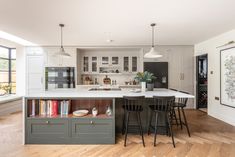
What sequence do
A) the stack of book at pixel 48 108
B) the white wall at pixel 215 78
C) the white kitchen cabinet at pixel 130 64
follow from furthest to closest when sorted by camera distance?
the white kitchen cabinet at pixel 130 64, the white wall at pixel 215 78, the stack of book at pixel 48 108

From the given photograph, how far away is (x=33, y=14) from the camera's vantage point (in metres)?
2.88

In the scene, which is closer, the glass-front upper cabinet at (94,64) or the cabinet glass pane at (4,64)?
the cabinet glass pane at (4,64)

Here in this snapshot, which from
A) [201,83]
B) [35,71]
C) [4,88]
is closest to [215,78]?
[201,83]

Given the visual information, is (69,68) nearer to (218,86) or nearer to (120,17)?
(120,17)

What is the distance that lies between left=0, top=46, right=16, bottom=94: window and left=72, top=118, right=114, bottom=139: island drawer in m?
4.58

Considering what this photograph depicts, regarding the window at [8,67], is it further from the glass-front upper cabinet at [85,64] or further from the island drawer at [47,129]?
the island drawer at [47,129]

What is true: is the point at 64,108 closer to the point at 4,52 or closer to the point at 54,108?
the point at 54,108

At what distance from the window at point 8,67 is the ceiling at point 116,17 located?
2146 millimetres

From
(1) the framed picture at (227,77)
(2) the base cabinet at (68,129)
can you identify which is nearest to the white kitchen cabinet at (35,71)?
(2) the base cabinet at (68,129)

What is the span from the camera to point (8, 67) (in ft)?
19.3

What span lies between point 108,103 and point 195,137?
6.30 feet

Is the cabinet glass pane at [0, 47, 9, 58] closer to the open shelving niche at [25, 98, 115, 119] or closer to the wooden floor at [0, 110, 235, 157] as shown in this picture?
the wooden floor at [0, 110, 235, 157]

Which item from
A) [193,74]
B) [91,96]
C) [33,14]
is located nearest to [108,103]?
[91,96]

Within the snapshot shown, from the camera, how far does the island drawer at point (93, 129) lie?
2.72m
